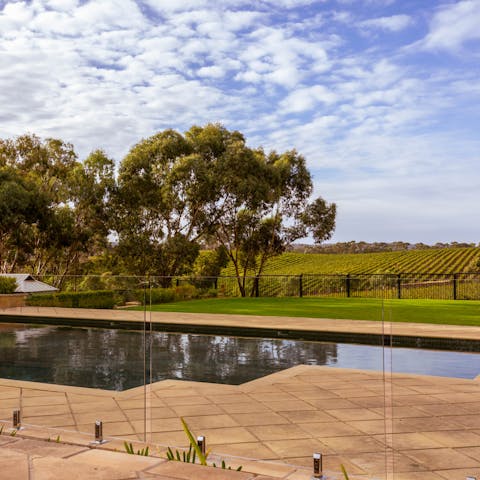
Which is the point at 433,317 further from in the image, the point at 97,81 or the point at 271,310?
the point at 97,81

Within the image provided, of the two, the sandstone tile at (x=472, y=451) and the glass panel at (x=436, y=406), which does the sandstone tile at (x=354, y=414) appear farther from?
the sandstone tile at (x=472, y=451)

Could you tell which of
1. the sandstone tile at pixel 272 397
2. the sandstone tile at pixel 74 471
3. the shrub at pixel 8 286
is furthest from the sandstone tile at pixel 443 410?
the shrub at pixel 8 286

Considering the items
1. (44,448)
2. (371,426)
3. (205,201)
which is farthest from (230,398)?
(205,201)

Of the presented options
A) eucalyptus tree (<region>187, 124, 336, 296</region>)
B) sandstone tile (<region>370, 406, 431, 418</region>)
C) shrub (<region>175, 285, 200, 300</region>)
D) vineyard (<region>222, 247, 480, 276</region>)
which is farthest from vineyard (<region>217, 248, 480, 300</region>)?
eucalyptus tree (<region>187, 124, 336, 296</region>)

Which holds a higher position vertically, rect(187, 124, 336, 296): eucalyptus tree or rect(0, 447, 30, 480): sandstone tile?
rect(187, 124, 336, 296): eucalyptus tree

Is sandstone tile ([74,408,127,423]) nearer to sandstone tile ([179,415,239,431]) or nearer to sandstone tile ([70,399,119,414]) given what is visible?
sandstone tile ([70,399,119,414])

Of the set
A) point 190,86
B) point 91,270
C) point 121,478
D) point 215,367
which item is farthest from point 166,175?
point 121,478

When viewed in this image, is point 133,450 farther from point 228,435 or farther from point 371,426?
point 371,426

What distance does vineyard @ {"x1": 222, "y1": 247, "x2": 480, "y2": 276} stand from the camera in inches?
1898

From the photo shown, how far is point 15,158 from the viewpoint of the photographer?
3359cm

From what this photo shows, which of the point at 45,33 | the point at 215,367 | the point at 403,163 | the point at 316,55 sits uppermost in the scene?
the point at 45,33

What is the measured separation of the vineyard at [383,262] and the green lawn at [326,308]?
2877cm

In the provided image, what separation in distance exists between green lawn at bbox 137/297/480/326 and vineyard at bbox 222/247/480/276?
2877 cm

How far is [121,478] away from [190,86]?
13025 millimetres
